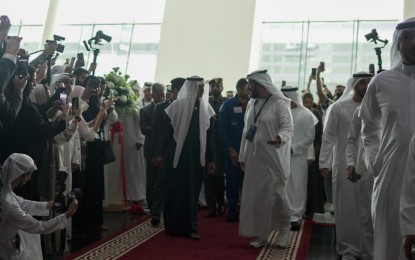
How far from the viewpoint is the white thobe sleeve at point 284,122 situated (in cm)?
432

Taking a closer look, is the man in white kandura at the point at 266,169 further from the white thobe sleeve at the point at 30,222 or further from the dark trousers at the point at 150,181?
the white thobe sleeve at the point at 30,222

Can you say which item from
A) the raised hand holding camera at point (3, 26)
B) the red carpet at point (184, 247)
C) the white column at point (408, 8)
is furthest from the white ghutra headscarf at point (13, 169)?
the white column at point (408, 8)

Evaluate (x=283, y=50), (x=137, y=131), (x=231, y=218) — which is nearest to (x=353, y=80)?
(x=231, y=218)

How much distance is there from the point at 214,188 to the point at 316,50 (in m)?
6.95

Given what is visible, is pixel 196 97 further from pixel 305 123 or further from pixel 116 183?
pixel 116 183

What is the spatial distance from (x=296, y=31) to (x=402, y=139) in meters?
10.1

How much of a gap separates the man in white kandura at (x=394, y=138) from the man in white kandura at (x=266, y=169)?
5.86 ft

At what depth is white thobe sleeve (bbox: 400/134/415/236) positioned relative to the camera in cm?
191

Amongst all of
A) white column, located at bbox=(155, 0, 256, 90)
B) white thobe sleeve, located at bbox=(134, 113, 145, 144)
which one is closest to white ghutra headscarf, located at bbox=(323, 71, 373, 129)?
white thobe sleeve, located at bbox=(134, 113, 145, 144)

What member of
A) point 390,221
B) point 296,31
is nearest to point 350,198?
point 390,221

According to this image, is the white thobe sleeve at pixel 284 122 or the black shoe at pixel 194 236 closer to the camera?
the white thobe sleeve at pixel 284 122

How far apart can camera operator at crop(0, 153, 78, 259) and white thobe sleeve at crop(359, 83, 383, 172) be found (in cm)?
175

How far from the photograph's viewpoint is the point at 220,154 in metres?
6.15

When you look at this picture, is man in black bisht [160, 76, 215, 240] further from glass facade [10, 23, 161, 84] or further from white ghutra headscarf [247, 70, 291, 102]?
glass facade [10, 23, 161, 84]
